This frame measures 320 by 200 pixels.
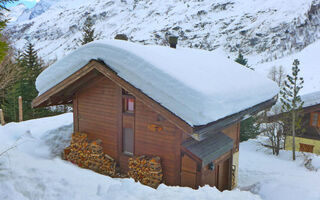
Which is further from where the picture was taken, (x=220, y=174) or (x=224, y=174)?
(x=224, y=174)

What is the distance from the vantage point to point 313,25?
67.4m

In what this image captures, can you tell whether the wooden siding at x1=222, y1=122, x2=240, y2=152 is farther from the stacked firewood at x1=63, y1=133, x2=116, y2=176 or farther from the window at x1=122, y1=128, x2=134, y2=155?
the stacked firewood at x1=63, y1=133, x2=116, y2=176

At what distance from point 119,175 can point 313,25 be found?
76.5 m

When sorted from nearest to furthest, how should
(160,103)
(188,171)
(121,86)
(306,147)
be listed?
1. (160,103)
2. (121,86)
3. (188,171)
4. (306,147)

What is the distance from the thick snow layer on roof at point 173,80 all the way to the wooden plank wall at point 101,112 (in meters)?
1.27

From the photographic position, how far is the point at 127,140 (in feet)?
27.0

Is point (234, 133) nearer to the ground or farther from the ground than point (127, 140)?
nearer to the ground

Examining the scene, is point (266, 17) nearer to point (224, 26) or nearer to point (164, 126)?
point (224, 26)

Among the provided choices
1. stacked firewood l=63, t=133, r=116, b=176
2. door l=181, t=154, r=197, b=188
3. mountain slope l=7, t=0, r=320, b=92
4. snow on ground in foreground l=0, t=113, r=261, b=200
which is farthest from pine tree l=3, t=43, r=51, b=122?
door l=181, t=154, r=197, b=188

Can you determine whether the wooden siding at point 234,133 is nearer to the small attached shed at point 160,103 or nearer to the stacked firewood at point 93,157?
the small attached shed at point 160,103

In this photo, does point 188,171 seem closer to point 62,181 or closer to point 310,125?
point 62,181

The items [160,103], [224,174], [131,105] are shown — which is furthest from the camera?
[224,174]

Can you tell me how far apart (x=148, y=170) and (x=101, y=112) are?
8.92 feet

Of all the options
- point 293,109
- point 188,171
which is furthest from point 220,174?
point 293,109
